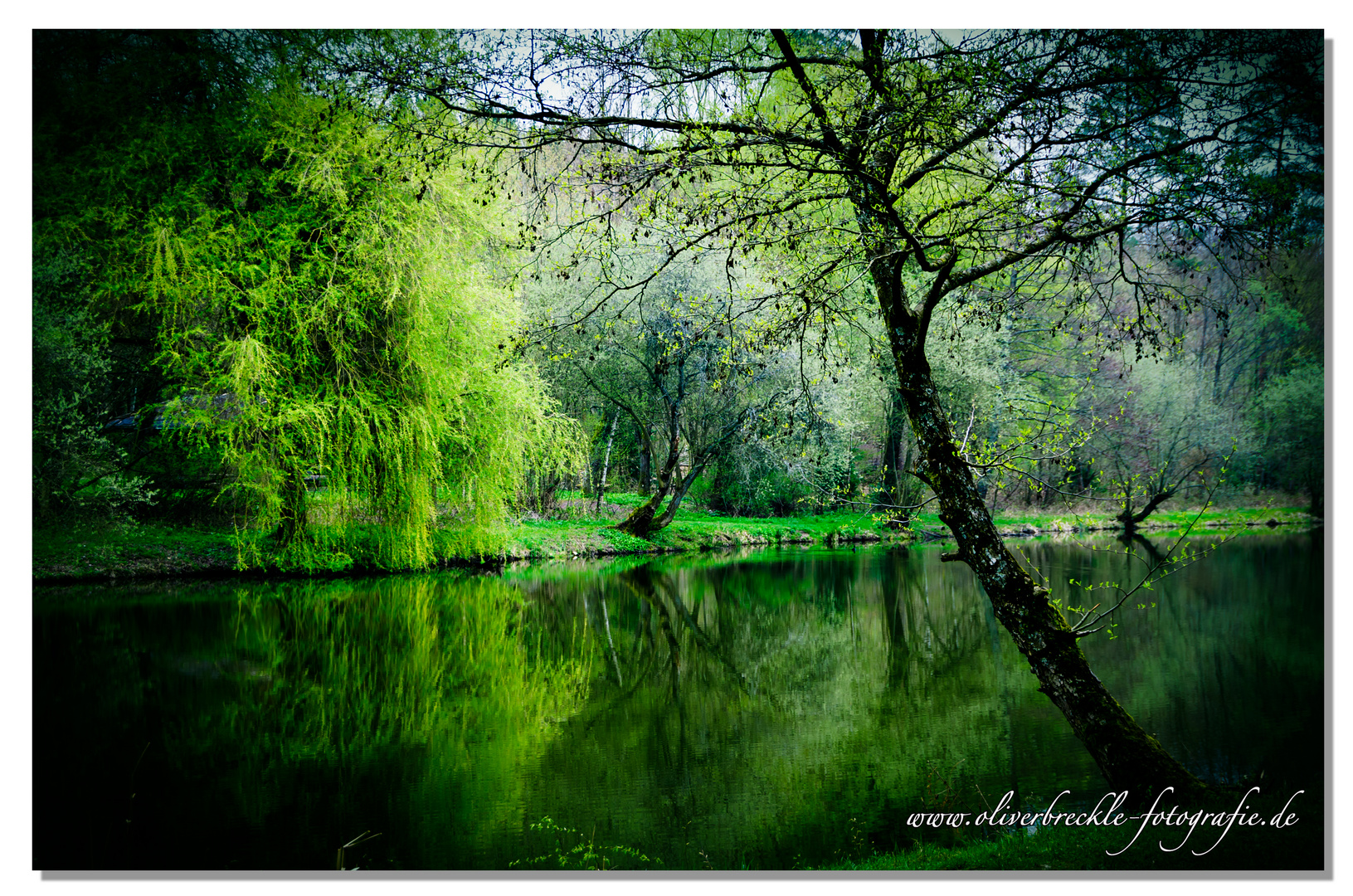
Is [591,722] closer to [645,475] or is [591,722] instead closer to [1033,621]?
[1033,621]

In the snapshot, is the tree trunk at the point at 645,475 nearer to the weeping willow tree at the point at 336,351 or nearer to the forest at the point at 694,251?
the weeping willow tree at the point at 336,351

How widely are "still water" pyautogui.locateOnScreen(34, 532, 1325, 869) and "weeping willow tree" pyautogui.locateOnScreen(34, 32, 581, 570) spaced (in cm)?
162

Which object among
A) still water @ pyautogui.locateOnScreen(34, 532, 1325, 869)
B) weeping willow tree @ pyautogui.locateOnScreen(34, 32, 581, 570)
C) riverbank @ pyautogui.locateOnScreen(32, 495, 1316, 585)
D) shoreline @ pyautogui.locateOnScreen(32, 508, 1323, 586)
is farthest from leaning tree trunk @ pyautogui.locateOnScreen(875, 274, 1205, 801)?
weeping willow tree @ pyautogui.locateOnScreen(34, 32, 581, 570)

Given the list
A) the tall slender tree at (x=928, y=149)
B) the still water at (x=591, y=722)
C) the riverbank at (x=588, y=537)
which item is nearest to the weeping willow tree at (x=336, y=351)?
the riverbank at (x=588, y=537)

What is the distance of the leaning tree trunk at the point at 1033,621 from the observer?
153 inches

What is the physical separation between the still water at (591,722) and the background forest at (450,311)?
1188 millimetres

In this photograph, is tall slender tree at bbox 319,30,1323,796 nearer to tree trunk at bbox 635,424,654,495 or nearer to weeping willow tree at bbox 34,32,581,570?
weeping willow tree at bbox 34,32,581,570

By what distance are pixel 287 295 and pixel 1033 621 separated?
967 centimetres

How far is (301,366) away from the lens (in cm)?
1037

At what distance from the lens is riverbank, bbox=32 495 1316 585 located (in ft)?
19.4

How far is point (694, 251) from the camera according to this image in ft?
23.2

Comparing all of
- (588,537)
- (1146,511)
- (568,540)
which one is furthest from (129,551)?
(588,537)
